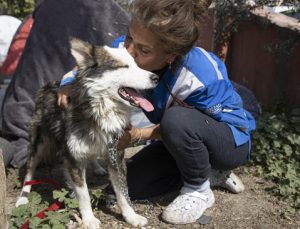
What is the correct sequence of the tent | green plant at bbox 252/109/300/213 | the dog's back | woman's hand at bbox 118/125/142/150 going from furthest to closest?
the tent, green plant at bbox 252/109/300/213, the dog's back, woman's hand at bbox 118/125/142/150

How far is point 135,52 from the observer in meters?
2.73

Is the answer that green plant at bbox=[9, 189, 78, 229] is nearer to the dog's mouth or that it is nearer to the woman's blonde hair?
the dog's mouth

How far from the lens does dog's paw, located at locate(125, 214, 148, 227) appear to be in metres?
2.88

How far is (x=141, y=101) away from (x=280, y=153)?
1.79 m

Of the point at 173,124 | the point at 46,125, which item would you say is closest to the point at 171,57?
the point at 173,124

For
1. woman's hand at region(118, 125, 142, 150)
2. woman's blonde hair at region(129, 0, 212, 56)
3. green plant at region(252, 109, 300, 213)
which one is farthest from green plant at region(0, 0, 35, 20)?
woman's blonde hair at region(129, 0, 212, 56)

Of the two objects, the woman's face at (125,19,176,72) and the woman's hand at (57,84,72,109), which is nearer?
the woman's face at (125,19,176,72)

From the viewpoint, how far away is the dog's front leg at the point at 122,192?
2.90 m

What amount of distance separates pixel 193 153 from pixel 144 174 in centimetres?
65

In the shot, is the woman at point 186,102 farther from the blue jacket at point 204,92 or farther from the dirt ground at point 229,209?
the dirt ground at point 229,209

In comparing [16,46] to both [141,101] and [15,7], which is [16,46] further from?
[15,7]

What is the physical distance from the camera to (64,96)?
9.36 ft

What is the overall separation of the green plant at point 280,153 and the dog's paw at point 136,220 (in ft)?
3.37

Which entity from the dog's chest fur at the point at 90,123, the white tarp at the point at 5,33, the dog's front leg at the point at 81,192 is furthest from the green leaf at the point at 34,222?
the white tarp at the point at 5,33
